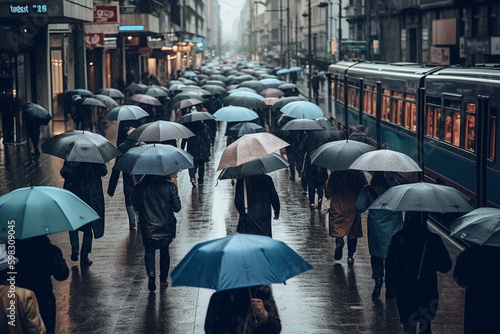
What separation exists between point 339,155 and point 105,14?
67.8 ft

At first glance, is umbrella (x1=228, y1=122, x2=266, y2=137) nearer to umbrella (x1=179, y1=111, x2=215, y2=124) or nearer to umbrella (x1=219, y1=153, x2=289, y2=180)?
umbrella (x1=179, y1=111, x2=215, y2=124)

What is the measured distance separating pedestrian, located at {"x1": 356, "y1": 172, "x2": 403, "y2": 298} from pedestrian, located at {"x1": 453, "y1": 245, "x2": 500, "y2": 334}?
2.53 meters

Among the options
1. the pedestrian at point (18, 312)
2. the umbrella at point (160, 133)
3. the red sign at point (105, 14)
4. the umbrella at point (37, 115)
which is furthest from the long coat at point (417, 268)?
the red sign at point (105, 14)

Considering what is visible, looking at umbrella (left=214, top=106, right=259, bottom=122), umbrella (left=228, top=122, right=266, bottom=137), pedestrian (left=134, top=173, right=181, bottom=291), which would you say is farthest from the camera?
umbrella (left=214, top=106, right=259, bottom=122)

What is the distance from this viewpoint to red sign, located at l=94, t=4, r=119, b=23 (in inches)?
1160

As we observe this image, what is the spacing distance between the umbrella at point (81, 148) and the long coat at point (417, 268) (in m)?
4.51

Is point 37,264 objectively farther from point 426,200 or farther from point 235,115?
point 235,115

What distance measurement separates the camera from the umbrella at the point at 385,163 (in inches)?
366

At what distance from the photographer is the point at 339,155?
420 inches

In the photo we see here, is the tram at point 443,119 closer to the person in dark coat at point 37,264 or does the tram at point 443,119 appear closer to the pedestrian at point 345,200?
the pedestrian at point 345,200

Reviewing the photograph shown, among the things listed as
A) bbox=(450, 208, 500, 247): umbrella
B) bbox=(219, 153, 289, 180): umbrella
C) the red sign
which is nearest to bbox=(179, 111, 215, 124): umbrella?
bbox=(219, 153, 289, 180): umbrella

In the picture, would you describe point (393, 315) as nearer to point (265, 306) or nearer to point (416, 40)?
point (265, 306)

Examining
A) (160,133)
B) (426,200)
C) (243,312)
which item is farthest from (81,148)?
(243,312)

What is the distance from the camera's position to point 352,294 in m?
9.84
